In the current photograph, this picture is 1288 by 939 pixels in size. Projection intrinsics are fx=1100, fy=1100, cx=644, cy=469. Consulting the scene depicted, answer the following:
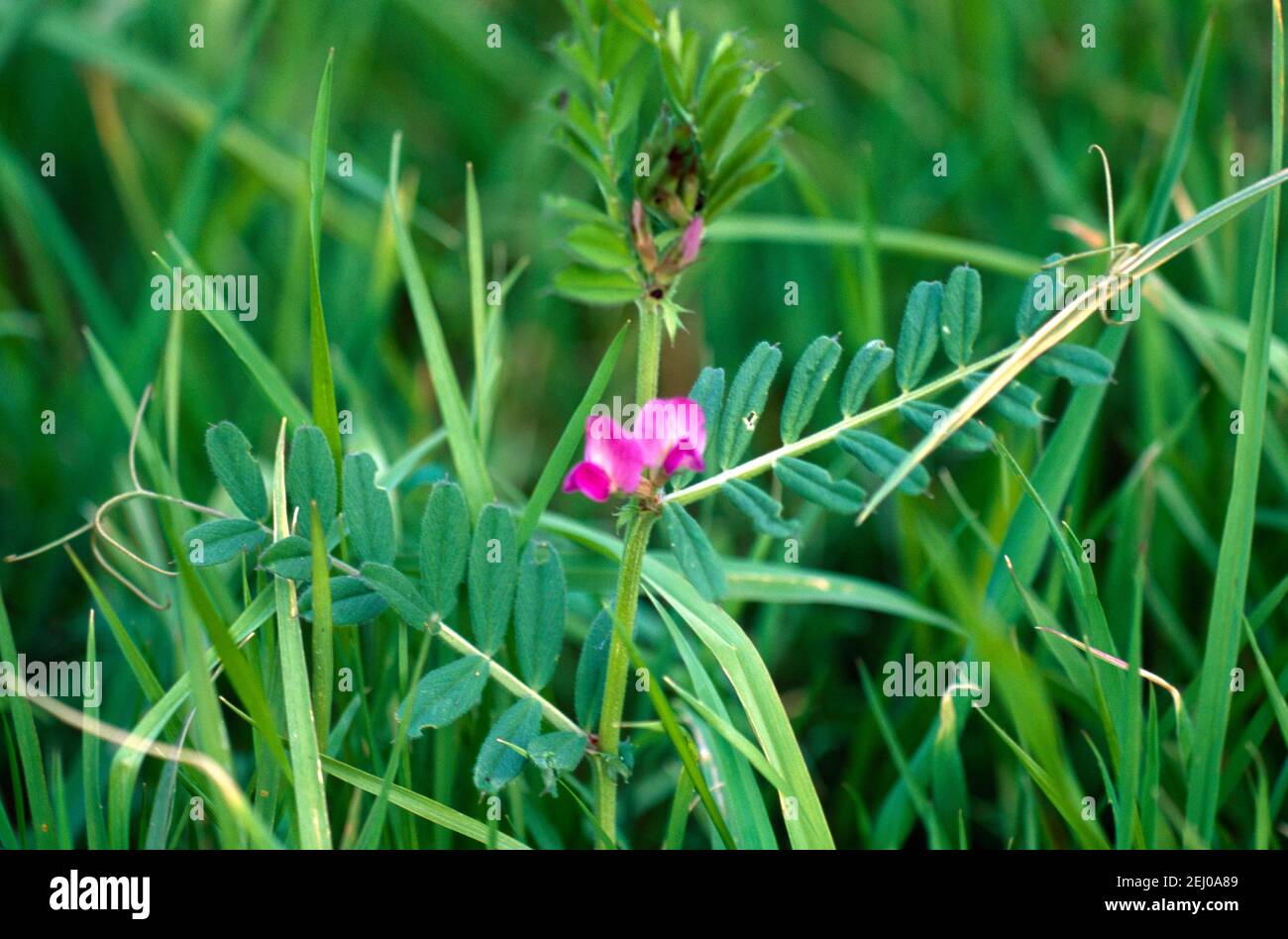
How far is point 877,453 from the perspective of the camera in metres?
0.69

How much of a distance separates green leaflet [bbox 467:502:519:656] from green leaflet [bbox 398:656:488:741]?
22 millimetres

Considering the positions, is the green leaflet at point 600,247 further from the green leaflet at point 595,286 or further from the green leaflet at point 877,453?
A: the green leaflet at point 877,453

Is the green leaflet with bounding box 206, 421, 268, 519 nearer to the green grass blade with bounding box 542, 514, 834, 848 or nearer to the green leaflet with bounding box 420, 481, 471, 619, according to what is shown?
the green leaflet with bounding box 420, 481, 471, 619

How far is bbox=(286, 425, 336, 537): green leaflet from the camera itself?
0.74 metres

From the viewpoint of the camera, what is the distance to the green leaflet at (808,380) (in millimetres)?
714

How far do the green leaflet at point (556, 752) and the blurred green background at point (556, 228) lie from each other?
326 millimetres

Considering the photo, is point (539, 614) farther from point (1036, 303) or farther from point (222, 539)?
point (1036, 303)

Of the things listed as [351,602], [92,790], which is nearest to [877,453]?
[351,602]

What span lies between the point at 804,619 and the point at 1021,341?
55 centimetres

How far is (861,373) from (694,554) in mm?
173

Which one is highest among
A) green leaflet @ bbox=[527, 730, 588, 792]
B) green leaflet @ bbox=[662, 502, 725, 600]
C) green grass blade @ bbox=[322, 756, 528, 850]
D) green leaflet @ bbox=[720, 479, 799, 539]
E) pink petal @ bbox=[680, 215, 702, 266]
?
pink petal @ bbox=[680, 215, 702, 266]

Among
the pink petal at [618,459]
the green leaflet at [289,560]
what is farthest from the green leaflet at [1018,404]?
the green leaflet at [289,560]

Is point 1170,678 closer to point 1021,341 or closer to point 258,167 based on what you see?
point 1021,341

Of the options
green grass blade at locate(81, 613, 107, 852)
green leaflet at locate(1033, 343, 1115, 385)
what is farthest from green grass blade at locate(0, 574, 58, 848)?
green leaflet at locate(1033, 343, 1115, 385)
